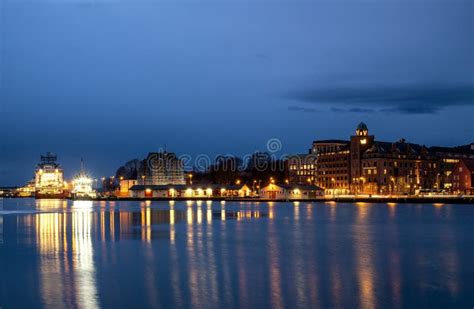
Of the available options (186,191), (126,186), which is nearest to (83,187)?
(126,186)

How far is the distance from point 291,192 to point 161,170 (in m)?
54.6

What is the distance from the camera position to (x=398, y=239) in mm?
30031

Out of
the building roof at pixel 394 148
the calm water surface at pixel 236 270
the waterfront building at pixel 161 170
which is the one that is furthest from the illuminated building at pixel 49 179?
the calm water surface at pixel 236 270

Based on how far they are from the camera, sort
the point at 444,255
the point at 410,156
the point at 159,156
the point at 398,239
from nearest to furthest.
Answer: the point at 444,255, the point at 398,239, the point at 410,156, the point at 159,156

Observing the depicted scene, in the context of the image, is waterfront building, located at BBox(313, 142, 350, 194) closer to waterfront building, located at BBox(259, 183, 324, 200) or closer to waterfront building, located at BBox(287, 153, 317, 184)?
waterfront building, located at BBox(287, 153, 317, 184)

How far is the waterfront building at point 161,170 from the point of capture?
151250 millimetres

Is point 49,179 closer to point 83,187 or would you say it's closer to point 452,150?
point 83,187

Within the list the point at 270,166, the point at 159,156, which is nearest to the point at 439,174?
the point at 270,166

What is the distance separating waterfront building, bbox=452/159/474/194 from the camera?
101750mm

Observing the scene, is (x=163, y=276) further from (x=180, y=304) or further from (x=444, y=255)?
(x=444, y=255)

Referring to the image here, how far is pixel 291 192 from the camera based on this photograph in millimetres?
106188

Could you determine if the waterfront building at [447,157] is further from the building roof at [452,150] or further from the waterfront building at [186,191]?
the waterfront building at [186,191]

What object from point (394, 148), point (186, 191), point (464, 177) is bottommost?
point (186, 191)

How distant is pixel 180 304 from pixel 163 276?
4.12 meters
